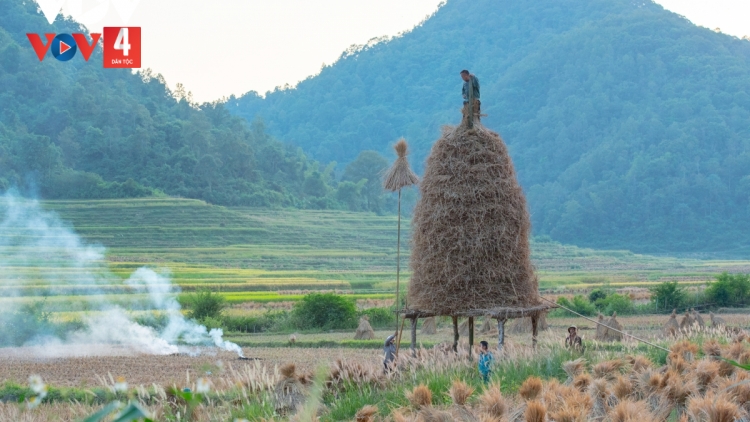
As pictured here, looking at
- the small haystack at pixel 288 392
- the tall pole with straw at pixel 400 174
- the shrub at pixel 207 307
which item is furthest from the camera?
the shrub at pixel 207 307

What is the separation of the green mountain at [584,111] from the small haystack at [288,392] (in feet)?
277

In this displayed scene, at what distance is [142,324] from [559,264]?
45.3 meters

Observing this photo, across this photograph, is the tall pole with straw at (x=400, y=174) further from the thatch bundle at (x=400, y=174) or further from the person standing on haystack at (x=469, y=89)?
the person standing on haystack at (x=469, y=89)

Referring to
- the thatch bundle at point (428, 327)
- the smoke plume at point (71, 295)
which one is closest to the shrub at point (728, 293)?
the thatch bundle at point (428, 327)

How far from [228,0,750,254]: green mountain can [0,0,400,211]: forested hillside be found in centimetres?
2374

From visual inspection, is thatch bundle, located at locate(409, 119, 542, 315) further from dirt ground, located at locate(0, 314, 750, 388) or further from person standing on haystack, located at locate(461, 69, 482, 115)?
dirt ground, located at locate(0, 314, 750, 388)

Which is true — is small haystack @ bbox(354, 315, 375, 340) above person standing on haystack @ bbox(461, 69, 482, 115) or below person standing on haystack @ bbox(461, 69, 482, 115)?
below

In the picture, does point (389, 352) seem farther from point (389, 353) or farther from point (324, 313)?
point (324, 313)

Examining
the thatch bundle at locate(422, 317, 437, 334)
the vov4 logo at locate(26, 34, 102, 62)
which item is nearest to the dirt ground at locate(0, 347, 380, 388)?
the thatch bundle at locate(422, 317, 437, 334)

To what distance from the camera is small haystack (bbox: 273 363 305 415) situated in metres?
9.36

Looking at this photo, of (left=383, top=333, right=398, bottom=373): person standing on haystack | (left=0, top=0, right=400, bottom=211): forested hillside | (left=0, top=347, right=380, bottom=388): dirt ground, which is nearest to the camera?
(left=383, top=333, right=398, bottom=373): person standing on haystack

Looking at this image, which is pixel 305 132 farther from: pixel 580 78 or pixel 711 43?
pixel 711 43

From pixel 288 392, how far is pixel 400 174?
5568 mm

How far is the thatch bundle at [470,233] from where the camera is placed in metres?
12.9
